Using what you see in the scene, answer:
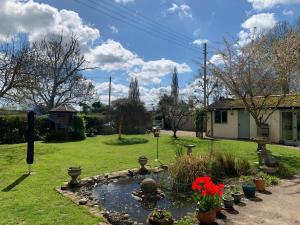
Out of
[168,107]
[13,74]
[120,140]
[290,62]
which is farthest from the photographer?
[168,107]

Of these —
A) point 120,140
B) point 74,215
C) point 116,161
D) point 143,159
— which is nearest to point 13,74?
point 120,140

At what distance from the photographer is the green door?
78.5 ft

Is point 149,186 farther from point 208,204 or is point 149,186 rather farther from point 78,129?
point 78,129

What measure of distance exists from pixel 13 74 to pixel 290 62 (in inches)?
590

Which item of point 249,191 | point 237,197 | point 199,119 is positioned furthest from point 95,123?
point 237,197

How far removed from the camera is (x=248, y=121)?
2384 centimetres

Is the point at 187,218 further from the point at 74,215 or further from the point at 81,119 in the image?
the point at 81,119

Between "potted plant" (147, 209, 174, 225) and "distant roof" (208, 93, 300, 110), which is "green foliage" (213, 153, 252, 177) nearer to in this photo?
"potted plant" (147, 209, 174, 225)

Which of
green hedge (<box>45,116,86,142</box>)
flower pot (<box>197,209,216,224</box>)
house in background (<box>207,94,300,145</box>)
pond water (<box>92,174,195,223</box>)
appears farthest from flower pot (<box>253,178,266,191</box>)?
green hedge (<box>45,116,86,142</box>)

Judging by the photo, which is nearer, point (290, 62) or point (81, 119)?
point (290, 62)

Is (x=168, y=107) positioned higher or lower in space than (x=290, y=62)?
lower

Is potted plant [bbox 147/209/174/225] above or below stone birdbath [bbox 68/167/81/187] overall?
below

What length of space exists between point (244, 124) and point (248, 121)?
46 cm

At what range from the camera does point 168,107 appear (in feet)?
82.4
